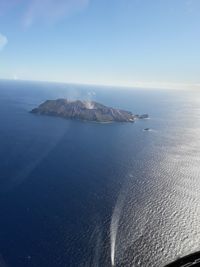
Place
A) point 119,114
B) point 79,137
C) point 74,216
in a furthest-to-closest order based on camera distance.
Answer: point 119,114
point 79,137
point 74,216

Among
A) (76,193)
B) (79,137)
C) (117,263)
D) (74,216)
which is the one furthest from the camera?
(79,137)

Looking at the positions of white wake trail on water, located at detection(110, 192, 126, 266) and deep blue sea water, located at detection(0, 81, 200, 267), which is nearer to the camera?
deep blue sea water, located at detection(0, 81, 200, 267)

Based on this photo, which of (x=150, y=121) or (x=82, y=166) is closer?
(x=82, y=166)

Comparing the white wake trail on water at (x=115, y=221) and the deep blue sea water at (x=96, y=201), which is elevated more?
the white wake trail on water at (x=115, y=221)

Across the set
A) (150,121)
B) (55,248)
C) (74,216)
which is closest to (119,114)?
(150,121)

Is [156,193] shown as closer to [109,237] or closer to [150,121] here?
[109,237]

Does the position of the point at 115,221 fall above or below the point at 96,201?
above

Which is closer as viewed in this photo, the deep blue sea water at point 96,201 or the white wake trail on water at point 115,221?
the deep blue sea water at point 96,201

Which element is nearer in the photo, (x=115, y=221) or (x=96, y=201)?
(x=115, y=221)
